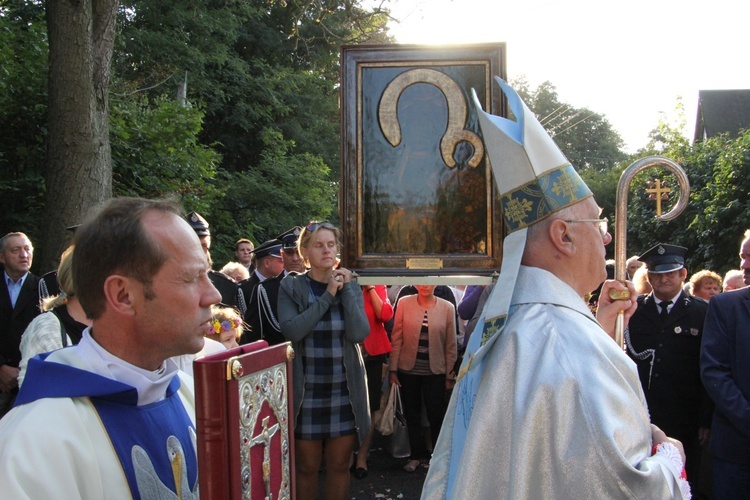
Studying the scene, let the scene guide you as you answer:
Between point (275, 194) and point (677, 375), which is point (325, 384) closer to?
point (677, 375)

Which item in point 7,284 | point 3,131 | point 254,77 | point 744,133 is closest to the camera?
point 7,284

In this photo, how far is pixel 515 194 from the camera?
2301mm

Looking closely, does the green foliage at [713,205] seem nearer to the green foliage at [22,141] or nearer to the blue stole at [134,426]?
the green foliage at [22,141]

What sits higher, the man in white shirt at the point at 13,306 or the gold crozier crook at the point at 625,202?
the gold crozier crook at the point at 625,202

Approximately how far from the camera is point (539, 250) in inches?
88.4

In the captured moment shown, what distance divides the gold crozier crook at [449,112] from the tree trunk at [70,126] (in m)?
4.08

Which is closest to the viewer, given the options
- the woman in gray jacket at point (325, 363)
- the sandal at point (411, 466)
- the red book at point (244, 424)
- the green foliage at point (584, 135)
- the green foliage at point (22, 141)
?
the red book at point (244, 424)

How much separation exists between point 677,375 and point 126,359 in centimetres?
453

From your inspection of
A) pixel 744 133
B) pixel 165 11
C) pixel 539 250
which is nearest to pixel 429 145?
pixel 539 250

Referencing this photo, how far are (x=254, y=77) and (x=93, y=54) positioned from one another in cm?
1533

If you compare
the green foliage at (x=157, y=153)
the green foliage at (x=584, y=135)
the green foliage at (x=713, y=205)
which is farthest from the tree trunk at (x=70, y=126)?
the green foliage at (x=584, y=135)

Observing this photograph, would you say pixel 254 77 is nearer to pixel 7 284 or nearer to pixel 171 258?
pixel 7 284

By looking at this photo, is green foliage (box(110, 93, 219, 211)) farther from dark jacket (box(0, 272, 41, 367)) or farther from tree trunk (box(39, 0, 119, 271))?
dark jacket (box(0, 272, 41, 367))

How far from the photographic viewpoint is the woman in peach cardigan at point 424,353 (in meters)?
7.01
